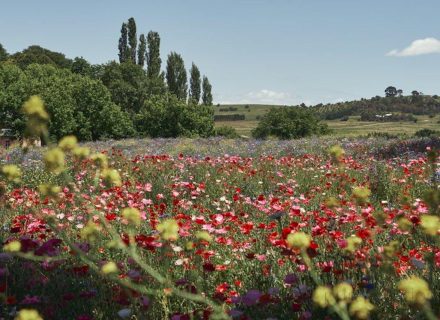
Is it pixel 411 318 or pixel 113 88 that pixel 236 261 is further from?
pixel 113 88

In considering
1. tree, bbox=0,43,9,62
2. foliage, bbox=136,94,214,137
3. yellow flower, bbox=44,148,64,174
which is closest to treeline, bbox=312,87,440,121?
tree, bbox=0,43,9,62

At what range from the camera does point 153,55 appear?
2532 inches

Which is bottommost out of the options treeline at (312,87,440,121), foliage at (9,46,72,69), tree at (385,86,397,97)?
treeline at (312,87,440,121)

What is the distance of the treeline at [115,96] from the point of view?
40.4 metres

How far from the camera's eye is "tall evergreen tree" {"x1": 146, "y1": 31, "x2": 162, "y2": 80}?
64.1 metres

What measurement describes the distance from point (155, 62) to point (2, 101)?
27513 mm

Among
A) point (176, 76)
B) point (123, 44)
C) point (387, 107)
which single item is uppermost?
point (123, 44)

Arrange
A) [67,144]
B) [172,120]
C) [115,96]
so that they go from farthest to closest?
[115,96] < [172,120] < [67,144]

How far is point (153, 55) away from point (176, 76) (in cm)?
404

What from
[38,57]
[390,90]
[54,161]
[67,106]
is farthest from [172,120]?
[390,90]

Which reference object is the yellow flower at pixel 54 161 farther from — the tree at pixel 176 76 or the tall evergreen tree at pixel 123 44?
the tall evergreen tree at pixel 123 44

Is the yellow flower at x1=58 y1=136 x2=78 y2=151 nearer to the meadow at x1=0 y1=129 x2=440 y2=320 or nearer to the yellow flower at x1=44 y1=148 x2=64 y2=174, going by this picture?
the meadow at x1=0 y1=129 x2=440 y2=320

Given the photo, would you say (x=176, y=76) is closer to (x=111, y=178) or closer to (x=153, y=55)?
(x=153, y=55)

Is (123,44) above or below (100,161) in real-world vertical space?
above
